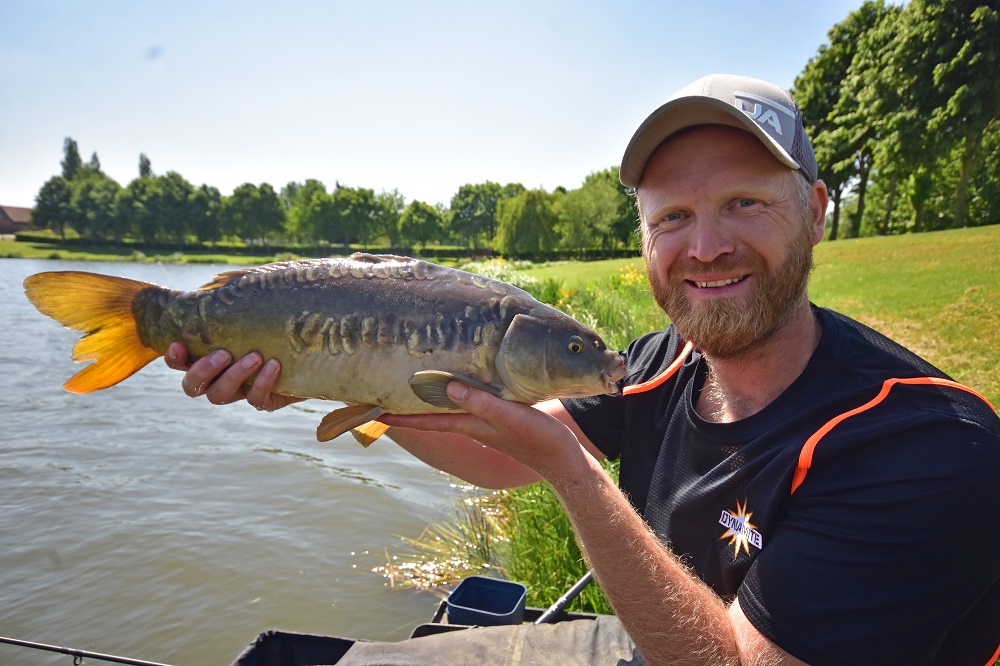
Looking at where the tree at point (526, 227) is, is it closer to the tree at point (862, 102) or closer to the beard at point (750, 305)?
the tree at point (862, 102)

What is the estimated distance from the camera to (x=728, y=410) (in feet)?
6.86

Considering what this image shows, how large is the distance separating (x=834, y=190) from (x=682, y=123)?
110ft

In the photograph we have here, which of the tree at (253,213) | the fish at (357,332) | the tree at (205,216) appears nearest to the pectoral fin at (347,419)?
the fish at (357,332)

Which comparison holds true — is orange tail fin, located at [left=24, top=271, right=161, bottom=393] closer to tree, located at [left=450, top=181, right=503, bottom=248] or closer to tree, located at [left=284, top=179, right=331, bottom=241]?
tree, located at [left=450, top=181, right=503, bottom=248]

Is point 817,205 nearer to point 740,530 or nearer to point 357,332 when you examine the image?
point 740,530

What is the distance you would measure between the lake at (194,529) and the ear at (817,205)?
3.94 metres

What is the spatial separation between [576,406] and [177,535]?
5.31 meters

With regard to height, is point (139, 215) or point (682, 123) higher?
point (139, 215)

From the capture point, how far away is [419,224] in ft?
229

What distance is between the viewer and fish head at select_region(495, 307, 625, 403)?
1953 millimetres

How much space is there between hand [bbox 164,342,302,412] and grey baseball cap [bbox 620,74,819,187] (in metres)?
1.40

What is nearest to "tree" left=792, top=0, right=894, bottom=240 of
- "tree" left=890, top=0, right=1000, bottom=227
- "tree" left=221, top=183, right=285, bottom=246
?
"tree" left=890, top=0, right=1000, bottom=227

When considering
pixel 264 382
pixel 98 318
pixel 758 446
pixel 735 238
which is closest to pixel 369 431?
pixel 264 382

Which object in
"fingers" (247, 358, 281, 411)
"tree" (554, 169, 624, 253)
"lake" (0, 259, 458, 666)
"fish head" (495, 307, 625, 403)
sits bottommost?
"lake" (0, 259, 458, 666)
